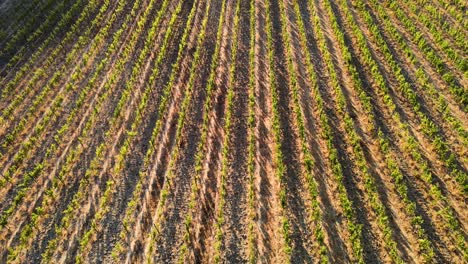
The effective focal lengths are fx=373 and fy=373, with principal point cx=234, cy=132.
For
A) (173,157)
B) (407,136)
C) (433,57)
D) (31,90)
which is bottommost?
(31,90)

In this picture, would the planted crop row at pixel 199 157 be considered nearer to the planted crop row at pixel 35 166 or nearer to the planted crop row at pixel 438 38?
the planted crop row at pixel 35 166

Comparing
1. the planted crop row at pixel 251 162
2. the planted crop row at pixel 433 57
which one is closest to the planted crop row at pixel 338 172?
the planted crop row at pixel 251 162

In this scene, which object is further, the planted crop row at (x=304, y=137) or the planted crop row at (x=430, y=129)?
the planted crop row at (x=430, y=129)

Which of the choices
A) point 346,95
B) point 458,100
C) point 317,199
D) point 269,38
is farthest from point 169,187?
point 458,100

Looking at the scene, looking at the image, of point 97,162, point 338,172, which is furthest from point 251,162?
point 97,162

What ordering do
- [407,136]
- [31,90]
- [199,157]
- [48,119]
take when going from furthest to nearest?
[31,90]
[48,119]
[407,136]
[199,157]

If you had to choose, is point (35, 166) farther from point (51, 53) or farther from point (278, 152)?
point (278, 152)

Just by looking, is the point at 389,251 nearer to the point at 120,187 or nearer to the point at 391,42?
the point at 120,187

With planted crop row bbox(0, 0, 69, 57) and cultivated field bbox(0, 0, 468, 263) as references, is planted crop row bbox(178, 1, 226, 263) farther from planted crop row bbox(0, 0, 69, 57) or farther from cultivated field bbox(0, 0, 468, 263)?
planted crop row bbox(0, 0, 69, 57)

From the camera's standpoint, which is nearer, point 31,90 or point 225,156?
point 225,156
